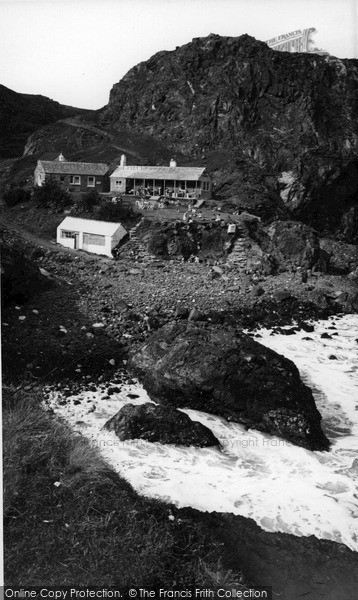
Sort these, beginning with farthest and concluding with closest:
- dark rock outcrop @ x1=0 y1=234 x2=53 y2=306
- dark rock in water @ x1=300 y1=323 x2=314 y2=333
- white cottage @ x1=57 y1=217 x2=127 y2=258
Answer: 1. white cottage @ x1=57 y1=217 x2=127 y2=258
2. dark rock in water @ x1=300 y1=323 x2=314 y2=333
3. dark rock outcrop @ x1=0 y1=234 x2=53 y2=306

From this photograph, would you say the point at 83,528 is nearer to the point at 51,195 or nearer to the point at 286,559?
the point at 286,559

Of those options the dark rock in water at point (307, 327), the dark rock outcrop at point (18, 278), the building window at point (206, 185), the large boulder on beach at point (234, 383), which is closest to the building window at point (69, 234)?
the dark rock outcrop at point (18, 278)

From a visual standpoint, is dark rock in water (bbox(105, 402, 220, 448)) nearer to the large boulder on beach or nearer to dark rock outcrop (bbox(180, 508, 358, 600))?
the large boulder on beach

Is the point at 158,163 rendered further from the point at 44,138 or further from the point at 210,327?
the point at 210,327

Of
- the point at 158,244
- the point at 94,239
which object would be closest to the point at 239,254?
the point at 158,244

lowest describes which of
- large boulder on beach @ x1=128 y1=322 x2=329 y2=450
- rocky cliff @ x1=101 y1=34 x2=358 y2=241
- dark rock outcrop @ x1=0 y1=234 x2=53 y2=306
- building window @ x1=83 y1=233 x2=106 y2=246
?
large boulder on beach @ x1=128 y1=322 x2=329 y2=450

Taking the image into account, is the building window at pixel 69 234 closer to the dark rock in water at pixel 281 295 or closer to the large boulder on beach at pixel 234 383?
the large boulder on beach at pixel 234 383

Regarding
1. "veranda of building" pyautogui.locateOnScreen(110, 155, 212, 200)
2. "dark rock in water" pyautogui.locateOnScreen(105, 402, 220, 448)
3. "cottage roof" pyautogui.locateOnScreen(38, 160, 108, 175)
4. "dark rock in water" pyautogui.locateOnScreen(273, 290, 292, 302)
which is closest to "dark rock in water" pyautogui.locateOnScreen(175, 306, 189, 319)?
"dark rock in water" pyautogui.locateOnScreen(273, 290, 292, 302)
